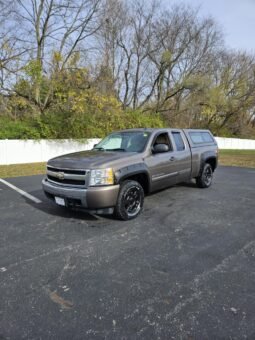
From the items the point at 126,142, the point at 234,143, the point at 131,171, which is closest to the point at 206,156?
the point at 126,142

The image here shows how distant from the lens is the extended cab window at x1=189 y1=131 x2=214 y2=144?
22.2 ft

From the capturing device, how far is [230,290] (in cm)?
258

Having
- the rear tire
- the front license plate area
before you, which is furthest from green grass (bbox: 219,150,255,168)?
the front license plate area

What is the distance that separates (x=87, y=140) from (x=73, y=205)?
479 inches

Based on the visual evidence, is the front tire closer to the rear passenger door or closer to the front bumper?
the front bumper

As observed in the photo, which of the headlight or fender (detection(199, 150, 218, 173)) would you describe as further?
fender (detection(199, 150, 218, 173))

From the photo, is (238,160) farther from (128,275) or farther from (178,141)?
(128,275)

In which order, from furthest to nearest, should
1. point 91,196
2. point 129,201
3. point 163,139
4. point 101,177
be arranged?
1. point 163,139
2. point 129,201
3. point 101,177
4. point 91,196

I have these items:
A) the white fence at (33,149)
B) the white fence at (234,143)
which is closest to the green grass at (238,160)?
the white fence at (33,149)

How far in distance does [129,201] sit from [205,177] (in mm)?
3463

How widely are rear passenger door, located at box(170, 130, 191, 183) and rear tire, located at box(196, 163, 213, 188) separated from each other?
2.68 feet

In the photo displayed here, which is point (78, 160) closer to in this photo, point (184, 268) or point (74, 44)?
point (184, 268)

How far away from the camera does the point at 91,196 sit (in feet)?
13.3

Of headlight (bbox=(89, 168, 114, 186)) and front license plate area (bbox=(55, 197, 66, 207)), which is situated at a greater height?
headlight (bbox=(89, 168, 114, 186))
